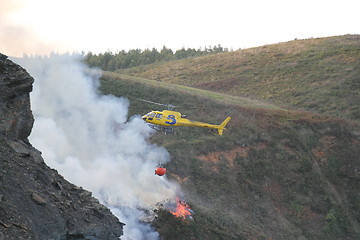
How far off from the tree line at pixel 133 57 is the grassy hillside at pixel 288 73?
11622mm

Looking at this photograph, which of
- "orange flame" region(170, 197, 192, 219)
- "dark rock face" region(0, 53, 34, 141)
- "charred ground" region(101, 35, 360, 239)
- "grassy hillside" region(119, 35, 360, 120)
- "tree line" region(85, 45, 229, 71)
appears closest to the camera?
"dark rock face" region(0, 53, 34, 141)

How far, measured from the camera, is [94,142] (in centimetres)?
3825

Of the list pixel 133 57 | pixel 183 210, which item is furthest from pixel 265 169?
pixel 133 57

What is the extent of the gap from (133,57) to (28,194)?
331 feet

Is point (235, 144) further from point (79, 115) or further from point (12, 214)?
point (12, 214)

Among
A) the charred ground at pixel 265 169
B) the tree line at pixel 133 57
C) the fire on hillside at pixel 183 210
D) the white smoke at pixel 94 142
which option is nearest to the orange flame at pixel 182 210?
the fire on hillside at pixel 183 210

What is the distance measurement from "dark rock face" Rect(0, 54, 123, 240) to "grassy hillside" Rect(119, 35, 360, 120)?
1820 inches

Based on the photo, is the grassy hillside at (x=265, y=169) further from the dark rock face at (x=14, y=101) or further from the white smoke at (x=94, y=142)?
the dark rock face at (x=14, y=101)

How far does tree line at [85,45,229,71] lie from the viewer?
364ft

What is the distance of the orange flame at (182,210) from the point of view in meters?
29.8

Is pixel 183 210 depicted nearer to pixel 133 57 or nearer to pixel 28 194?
pixel 28 194

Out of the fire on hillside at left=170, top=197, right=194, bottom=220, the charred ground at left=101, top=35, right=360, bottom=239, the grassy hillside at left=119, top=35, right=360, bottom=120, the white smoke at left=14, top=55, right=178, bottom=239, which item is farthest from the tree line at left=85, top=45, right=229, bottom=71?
the fire on hillside at left=170, top=197, right=194, bottom=220

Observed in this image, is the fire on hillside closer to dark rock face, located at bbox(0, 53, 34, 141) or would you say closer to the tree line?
dark rock face, located at bbox(0, 53, 34, 141)

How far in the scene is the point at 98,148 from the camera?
123 feet
